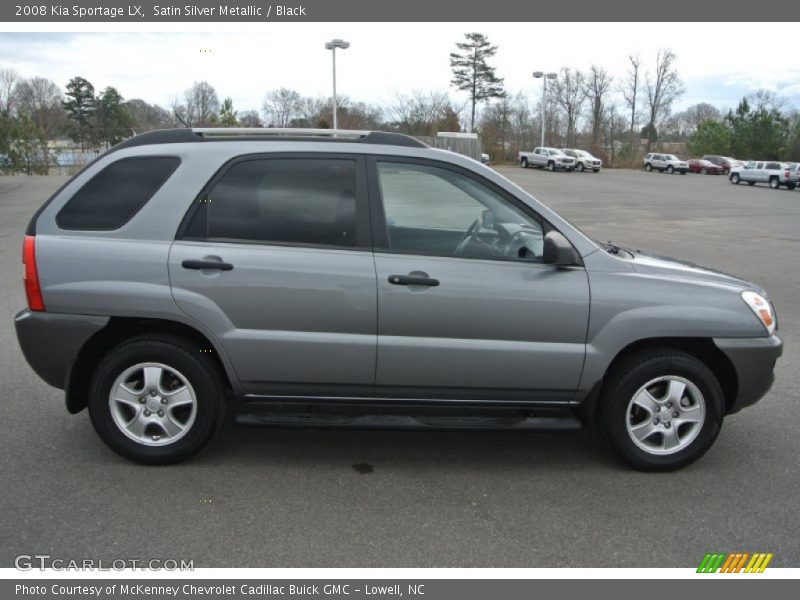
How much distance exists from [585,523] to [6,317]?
21.5 ft

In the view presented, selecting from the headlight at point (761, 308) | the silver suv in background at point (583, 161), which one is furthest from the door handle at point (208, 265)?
the silver suv in background at point (583, 161)

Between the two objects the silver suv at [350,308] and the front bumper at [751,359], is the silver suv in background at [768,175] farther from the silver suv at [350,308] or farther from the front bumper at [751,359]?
the silver suv at [350,308]

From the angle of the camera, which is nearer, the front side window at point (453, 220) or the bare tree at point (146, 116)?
the front side window at point (453, 220)

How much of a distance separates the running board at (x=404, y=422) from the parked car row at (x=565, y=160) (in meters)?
50.8

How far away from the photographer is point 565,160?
5191cm

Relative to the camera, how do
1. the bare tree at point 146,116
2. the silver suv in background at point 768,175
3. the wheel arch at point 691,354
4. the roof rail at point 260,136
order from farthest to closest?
the silver suv in background at point 768,175
the bare tree at point 146,116
the roof rail at point 260,136
the wheel arch at point 691,354

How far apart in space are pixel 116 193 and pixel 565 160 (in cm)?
5125

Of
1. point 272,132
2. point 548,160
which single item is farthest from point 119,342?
point 548,160

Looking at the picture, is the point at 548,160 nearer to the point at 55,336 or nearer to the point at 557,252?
the point at 557,252

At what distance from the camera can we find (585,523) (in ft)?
11.2

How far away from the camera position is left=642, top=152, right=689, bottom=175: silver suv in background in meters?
55.1

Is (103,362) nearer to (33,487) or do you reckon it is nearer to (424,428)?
(33,487)

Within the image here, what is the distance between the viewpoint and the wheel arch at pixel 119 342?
12.6 feet

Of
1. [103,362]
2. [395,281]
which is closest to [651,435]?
[395,281]
